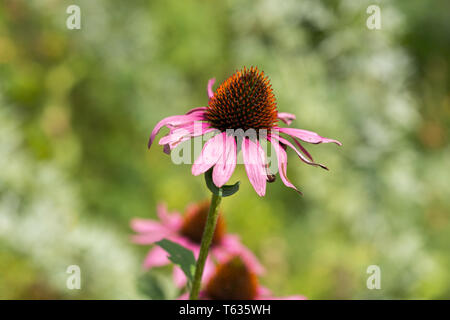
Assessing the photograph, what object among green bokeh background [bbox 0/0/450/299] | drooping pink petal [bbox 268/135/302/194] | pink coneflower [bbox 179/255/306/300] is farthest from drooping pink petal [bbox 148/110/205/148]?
green bokeh background [bbox 0/0/450/299]

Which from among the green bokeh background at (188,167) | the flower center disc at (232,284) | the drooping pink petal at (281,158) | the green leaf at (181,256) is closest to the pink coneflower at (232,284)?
the flower center disc at (232,284)

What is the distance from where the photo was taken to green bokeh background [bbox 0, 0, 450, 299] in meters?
1.30

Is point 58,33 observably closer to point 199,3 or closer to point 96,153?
point 96,153

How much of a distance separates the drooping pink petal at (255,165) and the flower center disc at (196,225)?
34 centimetres

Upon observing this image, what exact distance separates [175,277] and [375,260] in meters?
1.10

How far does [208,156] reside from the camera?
46 cm

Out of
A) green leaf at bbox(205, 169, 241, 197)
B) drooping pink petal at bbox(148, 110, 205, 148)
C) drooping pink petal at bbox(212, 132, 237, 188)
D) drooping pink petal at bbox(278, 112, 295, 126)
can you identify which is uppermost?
drooping pink petal at bbox(278, 112, 295, 126)

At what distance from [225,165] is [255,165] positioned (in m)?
0.04

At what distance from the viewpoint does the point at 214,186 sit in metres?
0.44

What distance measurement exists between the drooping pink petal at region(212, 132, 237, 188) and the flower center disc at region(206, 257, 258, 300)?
0.22 metres

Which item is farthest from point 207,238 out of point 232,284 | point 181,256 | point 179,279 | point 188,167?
point 188,167

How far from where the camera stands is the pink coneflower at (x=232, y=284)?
0.61 meters

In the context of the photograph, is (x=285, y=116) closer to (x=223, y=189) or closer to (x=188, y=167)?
(x=223, y=189)

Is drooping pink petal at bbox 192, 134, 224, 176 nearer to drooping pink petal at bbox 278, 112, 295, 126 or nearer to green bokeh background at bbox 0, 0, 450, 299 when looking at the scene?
drooping pink petal at bbox 278, 112, 295, 126
